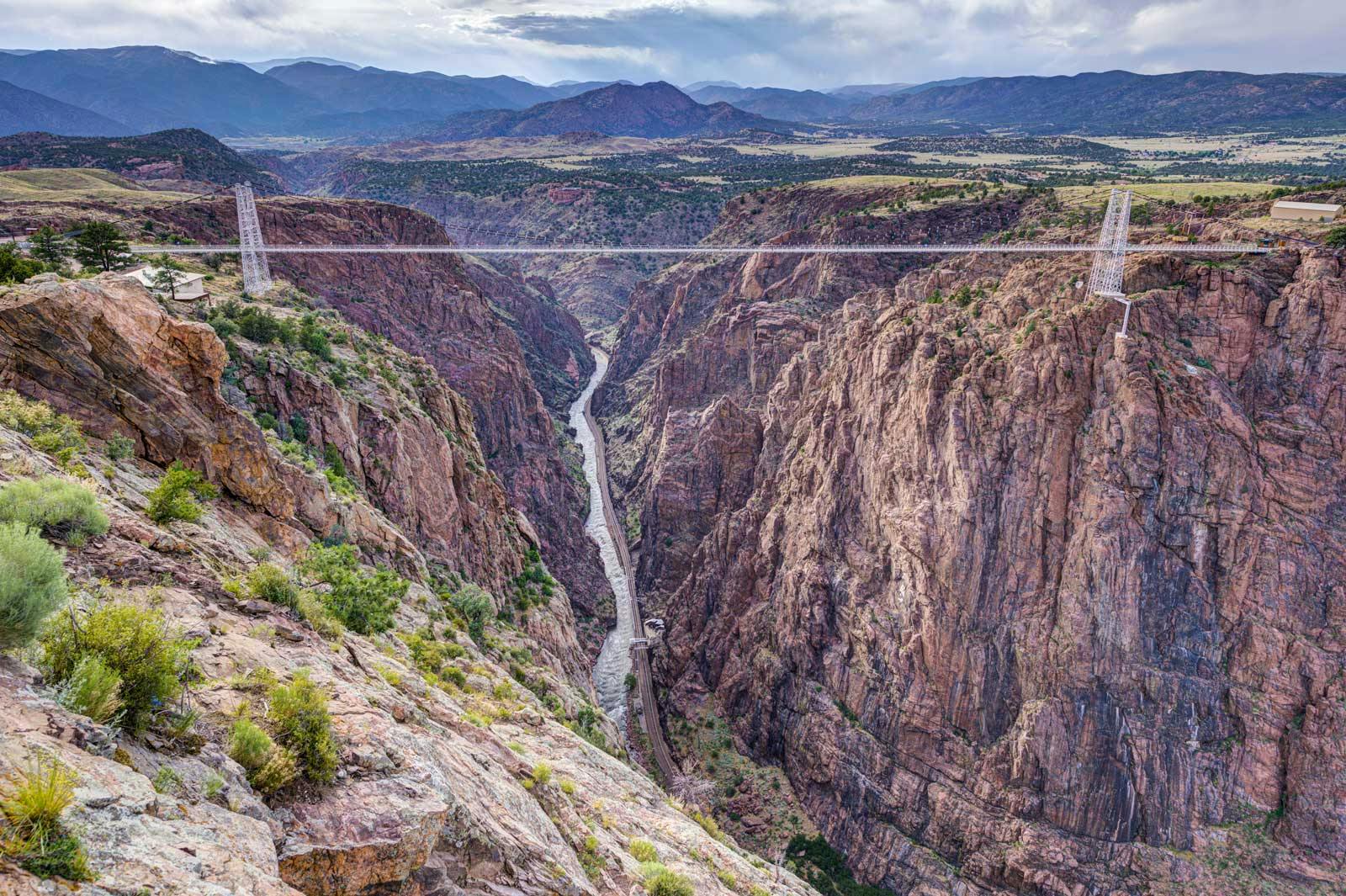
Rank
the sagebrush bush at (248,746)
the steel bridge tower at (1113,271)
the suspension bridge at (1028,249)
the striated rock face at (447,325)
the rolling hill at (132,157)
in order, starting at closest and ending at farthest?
the sagebrush bush at (248,746) → the steel bridge tower at (1113,271) → the suspension bridge at (1028,249) → the striated rock face at (447,325) → the rolling hill at (132,157)

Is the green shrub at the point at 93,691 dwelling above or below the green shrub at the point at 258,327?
below

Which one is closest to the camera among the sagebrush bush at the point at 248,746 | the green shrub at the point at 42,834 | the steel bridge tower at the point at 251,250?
the green shrub at the point at 42,834

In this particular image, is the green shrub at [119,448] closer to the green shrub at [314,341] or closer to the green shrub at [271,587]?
the green shrub at [271,587]

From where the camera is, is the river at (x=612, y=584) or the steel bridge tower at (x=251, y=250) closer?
the steel bridge tower at (x=251, y=250)

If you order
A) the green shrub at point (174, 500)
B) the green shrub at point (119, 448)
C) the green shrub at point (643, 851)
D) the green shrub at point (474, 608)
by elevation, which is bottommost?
the green shrub at point (474, 608)

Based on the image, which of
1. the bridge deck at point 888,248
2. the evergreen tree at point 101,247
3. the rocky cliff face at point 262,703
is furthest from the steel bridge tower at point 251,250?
the rocky cliff face at point 262,703

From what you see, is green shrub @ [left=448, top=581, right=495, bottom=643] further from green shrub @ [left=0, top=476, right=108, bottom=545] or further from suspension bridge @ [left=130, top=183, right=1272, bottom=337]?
suspension bridge @ [left=130, top=183, right=1272, bottom=337]

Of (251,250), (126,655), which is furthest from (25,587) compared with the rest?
(251,250)
